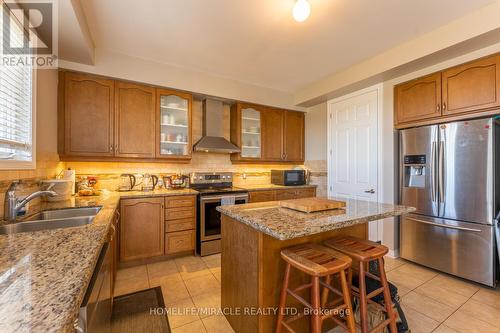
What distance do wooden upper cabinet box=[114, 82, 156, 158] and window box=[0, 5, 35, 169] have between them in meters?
1.01

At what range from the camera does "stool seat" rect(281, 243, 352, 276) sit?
114cm

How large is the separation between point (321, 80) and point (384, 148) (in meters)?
1.46

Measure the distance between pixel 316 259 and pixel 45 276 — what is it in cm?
118

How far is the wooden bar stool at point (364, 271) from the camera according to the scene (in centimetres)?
132

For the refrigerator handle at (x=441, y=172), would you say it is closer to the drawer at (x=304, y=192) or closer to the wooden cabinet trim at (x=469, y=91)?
the wooden cabinet trim at (x=469, y=91)

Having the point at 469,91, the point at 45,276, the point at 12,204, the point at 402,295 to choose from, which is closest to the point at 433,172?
the point at 469,91

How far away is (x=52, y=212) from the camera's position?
1.76 meters

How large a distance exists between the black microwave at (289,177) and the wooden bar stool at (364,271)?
7.99 ft

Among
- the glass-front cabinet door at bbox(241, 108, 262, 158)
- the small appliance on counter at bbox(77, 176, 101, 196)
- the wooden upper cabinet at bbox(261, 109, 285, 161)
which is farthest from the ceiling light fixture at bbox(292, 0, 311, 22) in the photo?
the small appliance on counter at bbox(77, 176, 101, 196)

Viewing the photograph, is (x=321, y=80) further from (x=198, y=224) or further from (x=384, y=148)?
(x=198, y=224)

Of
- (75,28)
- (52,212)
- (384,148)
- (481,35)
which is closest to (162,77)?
(75,28)

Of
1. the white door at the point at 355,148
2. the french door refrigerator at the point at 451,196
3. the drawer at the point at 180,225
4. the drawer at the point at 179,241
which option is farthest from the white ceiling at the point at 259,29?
the drawer at the point at 179,241

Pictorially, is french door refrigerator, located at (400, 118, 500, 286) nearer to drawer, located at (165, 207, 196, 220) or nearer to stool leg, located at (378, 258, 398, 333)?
stool leg, located at (378, 258, 398, 333)

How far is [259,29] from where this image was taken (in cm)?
228
